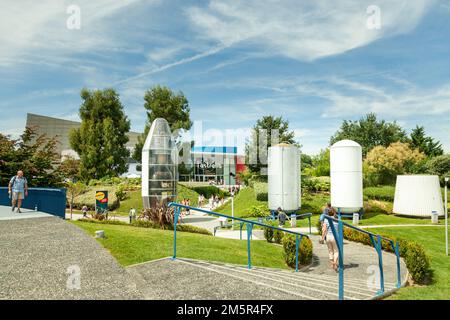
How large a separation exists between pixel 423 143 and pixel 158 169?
52.4 metres

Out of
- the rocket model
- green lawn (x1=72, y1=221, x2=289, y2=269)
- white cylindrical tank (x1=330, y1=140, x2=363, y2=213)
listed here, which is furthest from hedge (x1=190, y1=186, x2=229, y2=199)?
green lawn (x1=72, y1=221, x2=289, y2=269)

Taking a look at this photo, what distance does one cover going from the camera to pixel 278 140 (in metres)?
38.4

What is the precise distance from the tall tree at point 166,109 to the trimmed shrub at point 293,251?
115 feet

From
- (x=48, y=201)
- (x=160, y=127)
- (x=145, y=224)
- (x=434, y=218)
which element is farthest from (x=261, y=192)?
(x=48, y=201)

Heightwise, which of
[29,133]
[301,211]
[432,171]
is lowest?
[301,211]

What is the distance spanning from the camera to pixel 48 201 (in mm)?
14602

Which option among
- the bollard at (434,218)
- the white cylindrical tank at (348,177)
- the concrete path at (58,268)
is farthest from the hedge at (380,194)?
the concrete path at (58,268)

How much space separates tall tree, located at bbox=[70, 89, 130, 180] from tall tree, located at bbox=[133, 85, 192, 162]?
283 centimetres

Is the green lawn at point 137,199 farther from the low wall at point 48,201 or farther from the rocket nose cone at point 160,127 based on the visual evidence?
the low wall at point 48,201

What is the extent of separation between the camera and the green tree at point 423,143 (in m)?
57.1

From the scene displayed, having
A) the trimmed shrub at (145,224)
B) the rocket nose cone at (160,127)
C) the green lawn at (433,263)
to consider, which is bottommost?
the green lawn at (433,263)
